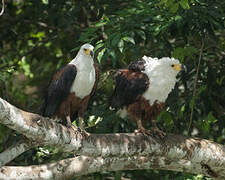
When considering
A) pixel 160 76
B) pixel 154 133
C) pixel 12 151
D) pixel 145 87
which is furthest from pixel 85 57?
pixel 12 151

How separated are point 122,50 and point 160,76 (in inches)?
19.0

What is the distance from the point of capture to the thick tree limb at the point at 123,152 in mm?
4203

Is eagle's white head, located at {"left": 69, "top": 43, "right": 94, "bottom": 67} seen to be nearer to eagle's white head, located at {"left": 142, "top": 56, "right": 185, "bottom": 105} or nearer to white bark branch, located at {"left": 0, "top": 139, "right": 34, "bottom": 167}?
eagle's white head, located at {"left": 142, "top": 56, "right": 185, "bottom": 105}

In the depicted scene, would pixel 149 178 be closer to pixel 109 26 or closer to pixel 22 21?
pixel 109 26

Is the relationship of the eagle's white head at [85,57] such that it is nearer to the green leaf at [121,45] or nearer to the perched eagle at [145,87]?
the green leaf at [121,45]

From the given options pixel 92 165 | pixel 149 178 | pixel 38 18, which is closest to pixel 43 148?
pixel 92 165

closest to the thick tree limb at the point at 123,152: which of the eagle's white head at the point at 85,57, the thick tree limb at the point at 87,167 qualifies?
the thick tree limb at the point at 87,167

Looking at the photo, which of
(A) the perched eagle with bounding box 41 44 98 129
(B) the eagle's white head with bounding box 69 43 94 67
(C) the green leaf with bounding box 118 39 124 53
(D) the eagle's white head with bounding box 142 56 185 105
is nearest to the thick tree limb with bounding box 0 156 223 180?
(A) the perched eagle with bounding box 41 44 98 129

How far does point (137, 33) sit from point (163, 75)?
573mm

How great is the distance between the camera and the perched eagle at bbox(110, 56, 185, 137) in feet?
16.9

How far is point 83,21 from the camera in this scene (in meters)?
7.69

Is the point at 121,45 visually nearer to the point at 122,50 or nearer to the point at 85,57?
the point at 122,50

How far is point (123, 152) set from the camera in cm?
459

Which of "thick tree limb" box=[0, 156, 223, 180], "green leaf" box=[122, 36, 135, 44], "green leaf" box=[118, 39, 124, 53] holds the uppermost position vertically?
"green leaf" box=[122, 36, 135, 44]
